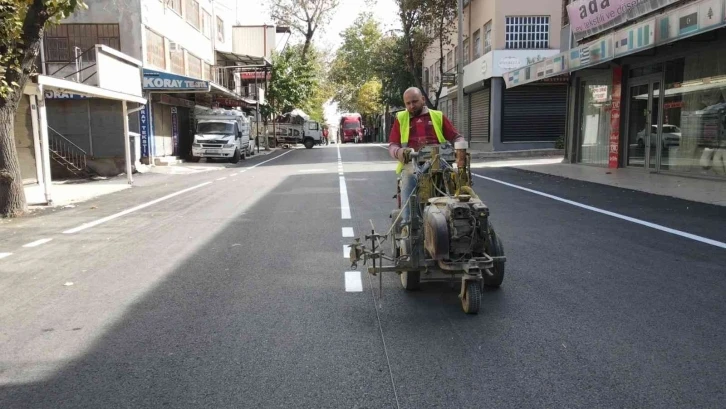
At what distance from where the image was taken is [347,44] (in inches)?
2514

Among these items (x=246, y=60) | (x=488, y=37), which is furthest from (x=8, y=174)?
(x=246, y=60)

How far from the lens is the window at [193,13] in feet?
107

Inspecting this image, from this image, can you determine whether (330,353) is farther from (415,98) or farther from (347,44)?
(347,44)

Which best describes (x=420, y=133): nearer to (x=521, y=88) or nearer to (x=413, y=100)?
(x=413, y=100)

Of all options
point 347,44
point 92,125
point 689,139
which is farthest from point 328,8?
point 689,139

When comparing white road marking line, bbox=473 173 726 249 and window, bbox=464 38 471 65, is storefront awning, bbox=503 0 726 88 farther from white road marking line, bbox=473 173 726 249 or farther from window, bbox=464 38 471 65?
window, bbox=464 38 471 65

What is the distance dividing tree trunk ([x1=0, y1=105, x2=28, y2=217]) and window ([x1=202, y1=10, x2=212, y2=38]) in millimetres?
26538

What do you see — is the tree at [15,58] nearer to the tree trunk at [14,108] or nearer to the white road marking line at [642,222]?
the tree trunk at [14,108]

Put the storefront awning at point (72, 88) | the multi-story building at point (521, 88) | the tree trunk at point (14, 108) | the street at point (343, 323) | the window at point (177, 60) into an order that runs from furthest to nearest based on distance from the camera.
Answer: the multi-story building at point (521, 88)
the window at point (177, 60)
the storefront awning at point (72, 88)
the tree trunk at point (14, 108)
the street at point (343, 323)

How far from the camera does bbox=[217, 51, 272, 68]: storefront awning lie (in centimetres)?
3964

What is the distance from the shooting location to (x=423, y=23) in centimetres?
3556

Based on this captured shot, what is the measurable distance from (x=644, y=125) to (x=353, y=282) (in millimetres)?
14749

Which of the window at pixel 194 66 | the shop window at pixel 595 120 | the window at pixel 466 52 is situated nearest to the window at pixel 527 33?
the window at pixel 466 52

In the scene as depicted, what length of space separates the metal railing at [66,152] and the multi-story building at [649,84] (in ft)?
53.0
